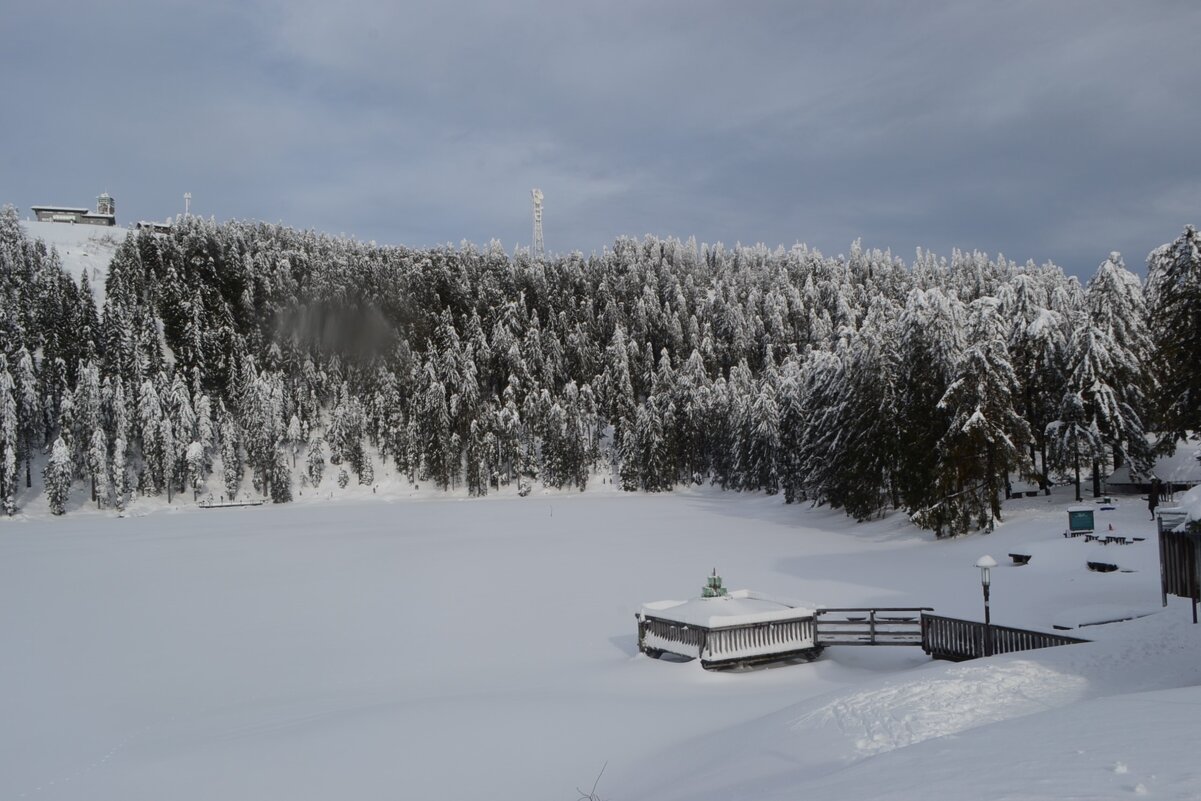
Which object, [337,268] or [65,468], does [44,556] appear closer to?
[65,468]

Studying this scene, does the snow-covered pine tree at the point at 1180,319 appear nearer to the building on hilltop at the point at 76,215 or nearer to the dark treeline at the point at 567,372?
the dark treeline at the point at 567,372

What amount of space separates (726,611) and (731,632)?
→ 54 cm

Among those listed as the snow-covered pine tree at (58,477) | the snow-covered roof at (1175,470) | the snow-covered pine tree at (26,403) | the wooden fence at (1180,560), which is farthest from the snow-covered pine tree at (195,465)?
the wooden fence at (1180,560)

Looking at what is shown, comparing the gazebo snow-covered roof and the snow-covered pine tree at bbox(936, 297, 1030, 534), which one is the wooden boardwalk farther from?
the snow-covered pine tree at bbox(936, 297, 1030, 534)

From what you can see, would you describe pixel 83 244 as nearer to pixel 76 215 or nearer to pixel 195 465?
pixel 76 215

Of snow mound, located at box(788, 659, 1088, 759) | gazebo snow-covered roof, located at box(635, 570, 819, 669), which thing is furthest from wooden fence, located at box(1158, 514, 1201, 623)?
gazebo snow-covered roof, located at box(635, 570, 819, 669)

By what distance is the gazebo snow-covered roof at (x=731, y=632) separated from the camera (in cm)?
1636

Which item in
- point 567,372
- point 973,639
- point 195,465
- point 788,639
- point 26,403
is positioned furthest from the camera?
point 567,372

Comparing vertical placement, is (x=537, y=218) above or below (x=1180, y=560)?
above

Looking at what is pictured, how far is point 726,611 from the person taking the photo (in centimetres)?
1689

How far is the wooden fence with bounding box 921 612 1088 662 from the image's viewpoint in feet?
46.9

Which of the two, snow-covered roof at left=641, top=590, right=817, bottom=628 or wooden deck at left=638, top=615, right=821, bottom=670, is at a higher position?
snow-covered roof at left=641, top=590, right=817, bottom=628

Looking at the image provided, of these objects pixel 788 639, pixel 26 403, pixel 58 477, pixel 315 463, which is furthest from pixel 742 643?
pixel 26 403

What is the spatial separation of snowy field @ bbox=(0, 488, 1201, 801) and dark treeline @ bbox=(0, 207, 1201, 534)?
7984 millimetres
